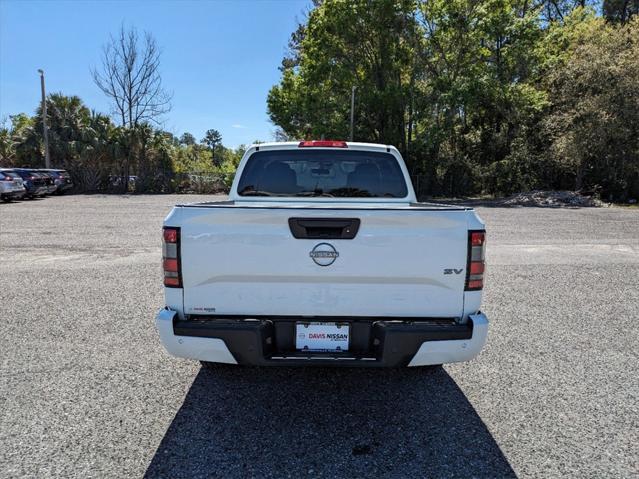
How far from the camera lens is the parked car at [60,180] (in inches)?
976

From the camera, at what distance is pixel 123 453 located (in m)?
2.58

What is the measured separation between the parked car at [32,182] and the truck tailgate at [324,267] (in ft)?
75.9

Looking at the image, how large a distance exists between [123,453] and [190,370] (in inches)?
44.9

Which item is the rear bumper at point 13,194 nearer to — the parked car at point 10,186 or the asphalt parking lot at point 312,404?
the parked car at point 10,186

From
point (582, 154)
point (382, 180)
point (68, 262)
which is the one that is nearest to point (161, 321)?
point (382, 180)

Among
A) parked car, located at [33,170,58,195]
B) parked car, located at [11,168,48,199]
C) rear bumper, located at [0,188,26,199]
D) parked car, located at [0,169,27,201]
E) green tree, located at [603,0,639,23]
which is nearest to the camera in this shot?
parked car, located at [0,169,27,201]

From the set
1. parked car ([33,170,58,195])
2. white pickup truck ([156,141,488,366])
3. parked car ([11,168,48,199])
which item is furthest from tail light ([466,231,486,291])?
parked car ([33,170,58,195])

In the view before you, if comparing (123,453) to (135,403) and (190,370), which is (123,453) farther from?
(190,370)

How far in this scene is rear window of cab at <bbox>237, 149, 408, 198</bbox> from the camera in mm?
4113

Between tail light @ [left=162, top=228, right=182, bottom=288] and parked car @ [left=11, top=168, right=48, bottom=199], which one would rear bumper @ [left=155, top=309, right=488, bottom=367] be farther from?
parked car @ [left=11, top=168, right=48, bottom=199]

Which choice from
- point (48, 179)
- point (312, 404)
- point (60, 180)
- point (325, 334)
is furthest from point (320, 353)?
point (60, 180)

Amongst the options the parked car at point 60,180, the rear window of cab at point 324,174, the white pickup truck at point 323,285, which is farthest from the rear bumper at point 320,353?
the parked car at point 60,180

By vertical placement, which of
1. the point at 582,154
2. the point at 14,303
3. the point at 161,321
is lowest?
the point at 14,303

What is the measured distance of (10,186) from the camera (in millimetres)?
19250
